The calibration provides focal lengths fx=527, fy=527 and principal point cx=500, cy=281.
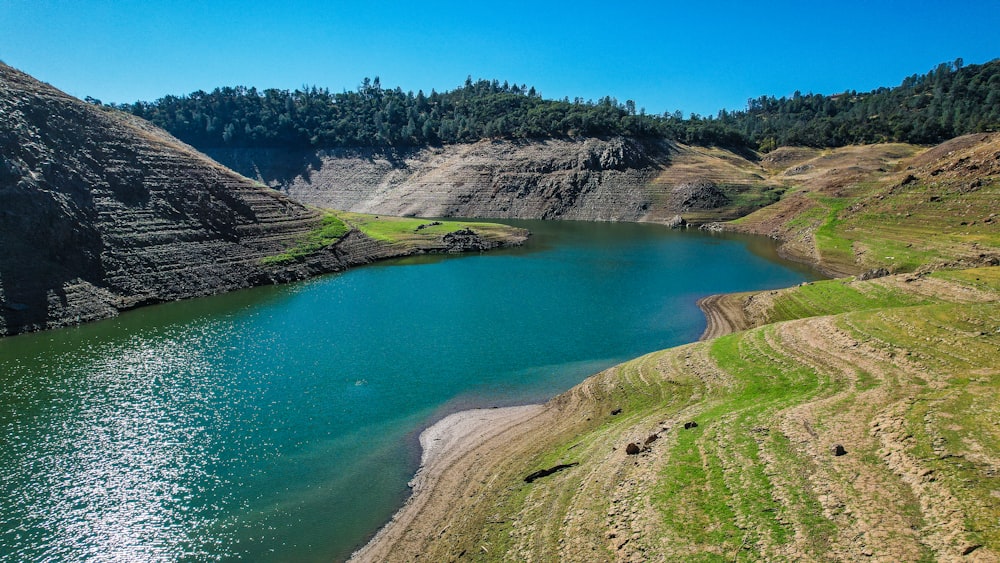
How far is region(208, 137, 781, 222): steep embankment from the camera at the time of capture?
13138 centimetres

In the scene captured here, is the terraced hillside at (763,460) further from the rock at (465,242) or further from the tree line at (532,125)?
the tree line at (532,125)

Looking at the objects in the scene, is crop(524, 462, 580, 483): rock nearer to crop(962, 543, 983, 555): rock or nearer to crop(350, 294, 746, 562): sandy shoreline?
crop(350, 294, 746, 562): sandy shoreline

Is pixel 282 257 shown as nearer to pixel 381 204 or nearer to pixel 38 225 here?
pixel 38 225

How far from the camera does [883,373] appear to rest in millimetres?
23594

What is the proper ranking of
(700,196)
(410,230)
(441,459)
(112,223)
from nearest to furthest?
1. (441,459)
2. (112,223)
3. (410,230)
4. (700,196)

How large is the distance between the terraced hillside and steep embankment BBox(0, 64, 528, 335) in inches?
1840

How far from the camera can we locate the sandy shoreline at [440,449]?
66.3 ft

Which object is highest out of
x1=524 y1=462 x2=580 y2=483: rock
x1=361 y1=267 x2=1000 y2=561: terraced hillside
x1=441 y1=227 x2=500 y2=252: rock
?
x1=441 y1=227 x2=500 y2=252: rock

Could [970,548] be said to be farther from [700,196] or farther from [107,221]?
[700,196]

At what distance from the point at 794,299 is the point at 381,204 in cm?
12728

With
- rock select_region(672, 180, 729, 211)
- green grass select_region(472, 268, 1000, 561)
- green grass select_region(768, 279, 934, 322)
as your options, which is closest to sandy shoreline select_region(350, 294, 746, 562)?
green grass select_region(472, 268, 1000, 561)

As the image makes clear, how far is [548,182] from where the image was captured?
14700cm

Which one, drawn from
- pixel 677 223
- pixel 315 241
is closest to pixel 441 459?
pixel 315 241

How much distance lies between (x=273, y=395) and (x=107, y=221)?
133 ft
